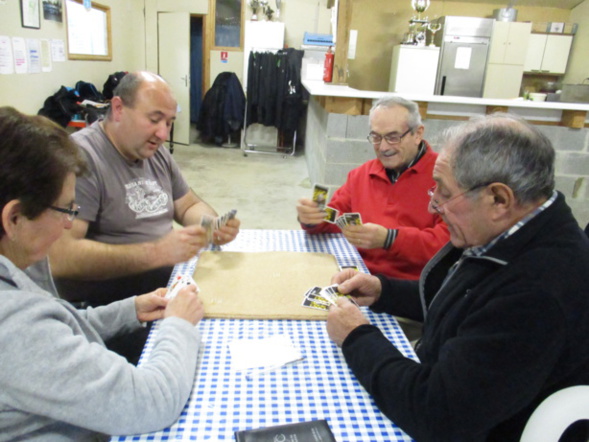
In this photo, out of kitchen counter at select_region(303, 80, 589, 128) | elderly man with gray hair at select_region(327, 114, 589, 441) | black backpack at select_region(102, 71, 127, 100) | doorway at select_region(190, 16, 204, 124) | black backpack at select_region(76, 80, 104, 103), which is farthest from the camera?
doorway at select_region(190, 16, 204, 124)

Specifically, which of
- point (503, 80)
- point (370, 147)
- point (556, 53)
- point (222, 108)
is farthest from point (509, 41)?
point (370, 147)

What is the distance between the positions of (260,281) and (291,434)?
25.6 inches

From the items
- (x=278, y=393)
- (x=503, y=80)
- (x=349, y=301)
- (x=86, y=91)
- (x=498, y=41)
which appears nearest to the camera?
(x=278, y=393)

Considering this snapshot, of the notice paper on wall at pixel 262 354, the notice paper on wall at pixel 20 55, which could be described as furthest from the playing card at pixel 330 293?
the notice paper on wall at pixel 20 55

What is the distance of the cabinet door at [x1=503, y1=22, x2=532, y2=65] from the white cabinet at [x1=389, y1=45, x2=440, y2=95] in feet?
3.98

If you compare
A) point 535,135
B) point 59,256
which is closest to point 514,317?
point 535,135

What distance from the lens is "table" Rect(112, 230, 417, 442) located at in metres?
0.94

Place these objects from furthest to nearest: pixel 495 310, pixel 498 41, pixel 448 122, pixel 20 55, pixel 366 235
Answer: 1. pixel 498 41
2. pixel 20 55
3. pixel 448 122
4. pixel 366 235
5. pixel 495 310

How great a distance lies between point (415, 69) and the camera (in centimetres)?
689

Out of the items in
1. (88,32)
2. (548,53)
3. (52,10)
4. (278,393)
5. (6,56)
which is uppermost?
(548,53)

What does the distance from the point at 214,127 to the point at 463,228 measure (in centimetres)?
697

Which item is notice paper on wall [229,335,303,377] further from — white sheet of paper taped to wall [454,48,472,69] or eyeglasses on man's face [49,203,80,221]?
white sheet of paper taped to wall [454,48,472,69]

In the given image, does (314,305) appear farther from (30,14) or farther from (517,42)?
(517,42)

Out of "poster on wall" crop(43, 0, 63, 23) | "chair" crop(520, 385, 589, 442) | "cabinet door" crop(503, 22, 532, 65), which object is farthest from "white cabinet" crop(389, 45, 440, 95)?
"chair" crop(520, 385, 589, 442)
